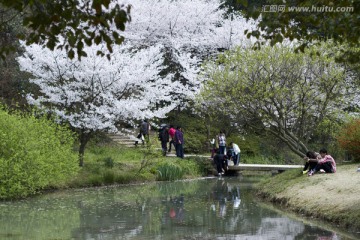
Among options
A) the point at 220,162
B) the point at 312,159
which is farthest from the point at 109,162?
the point at 312,159

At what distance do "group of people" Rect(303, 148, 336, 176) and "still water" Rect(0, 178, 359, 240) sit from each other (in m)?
1.86

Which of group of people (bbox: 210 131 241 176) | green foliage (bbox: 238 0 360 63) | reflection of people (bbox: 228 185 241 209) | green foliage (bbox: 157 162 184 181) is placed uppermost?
green foliage (bbox: 238 0 360 63)

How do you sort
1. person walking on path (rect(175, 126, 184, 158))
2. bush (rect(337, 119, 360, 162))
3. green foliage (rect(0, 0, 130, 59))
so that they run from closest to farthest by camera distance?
green foliage (rect(0, 0, 130, 59))
bush (rect(337, 119, 360, 162))
person walking on path (rect(175, 126, 184, 158))

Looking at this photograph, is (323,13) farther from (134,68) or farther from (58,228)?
(134,68)

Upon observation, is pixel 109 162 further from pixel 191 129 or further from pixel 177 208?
pixel 191 129

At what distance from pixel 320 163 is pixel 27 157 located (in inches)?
334

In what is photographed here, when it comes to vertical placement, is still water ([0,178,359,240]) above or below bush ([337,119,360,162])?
below

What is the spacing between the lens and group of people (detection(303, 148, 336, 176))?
18.3 m

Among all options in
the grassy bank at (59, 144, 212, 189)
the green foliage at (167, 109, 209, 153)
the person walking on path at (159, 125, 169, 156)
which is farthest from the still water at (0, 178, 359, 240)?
the green foliage at (167, 109, 209, 153)

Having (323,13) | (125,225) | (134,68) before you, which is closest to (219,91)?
(134,68)

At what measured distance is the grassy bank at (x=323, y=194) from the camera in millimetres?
13588

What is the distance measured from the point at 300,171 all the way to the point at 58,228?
27.4 ft

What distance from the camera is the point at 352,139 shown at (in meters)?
19.7

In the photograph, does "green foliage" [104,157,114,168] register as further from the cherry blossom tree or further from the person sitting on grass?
the person sitting on grass
